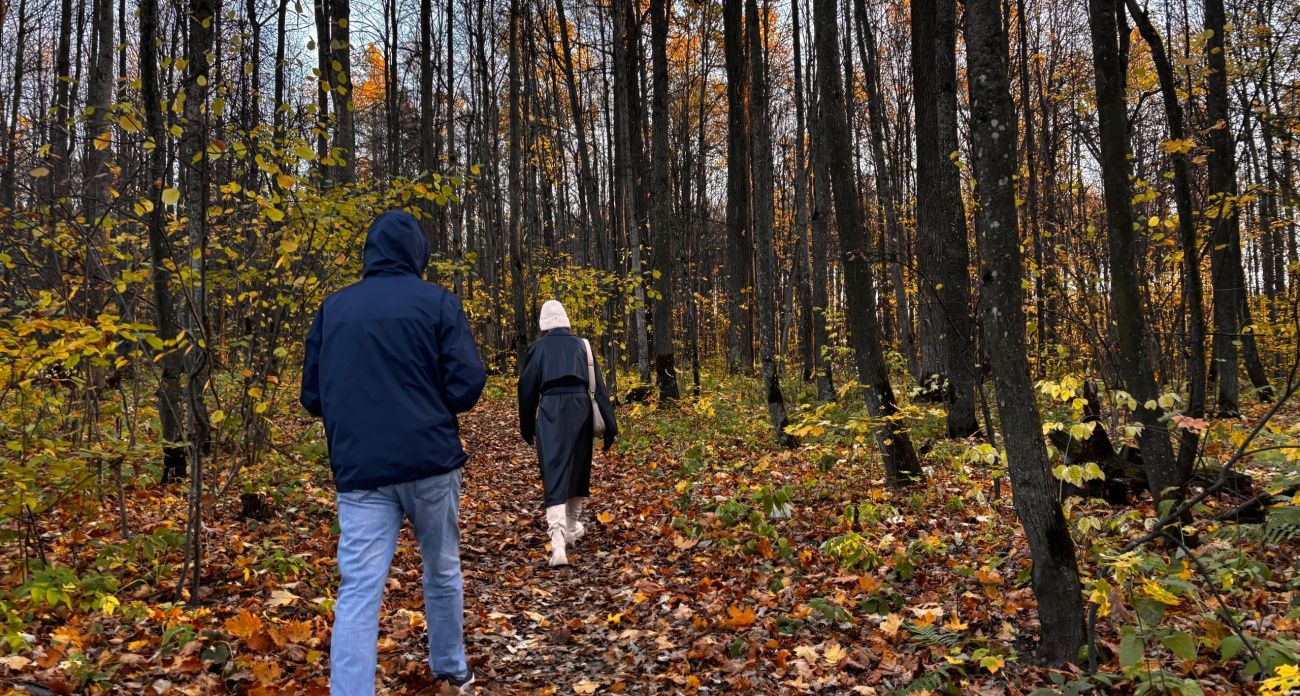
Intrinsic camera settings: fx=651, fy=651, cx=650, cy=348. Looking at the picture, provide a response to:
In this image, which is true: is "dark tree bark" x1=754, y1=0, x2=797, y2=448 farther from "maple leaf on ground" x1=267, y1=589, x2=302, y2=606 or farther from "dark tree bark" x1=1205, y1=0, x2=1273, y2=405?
"maple leaf on ground" x1=267, y1=589, x2=302, y2=606

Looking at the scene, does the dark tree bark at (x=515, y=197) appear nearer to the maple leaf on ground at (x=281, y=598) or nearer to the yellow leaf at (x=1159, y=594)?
the maple leaf on ground at (x=281, y=598)

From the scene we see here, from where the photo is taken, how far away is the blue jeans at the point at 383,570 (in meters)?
2.62

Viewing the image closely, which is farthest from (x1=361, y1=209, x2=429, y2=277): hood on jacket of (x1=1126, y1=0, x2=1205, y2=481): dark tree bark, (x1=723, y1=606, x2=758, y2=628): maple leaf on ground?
(x1=1126, y1=0, x2=1205, y2=481): dark tree bark

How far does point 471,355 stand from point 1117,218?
4304mm

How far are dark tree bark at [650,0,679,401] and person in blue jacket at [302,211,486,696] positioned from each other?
30.5 feet

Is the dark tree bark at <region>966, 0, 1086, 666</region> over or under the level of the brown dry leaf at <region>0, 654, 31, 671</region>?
over

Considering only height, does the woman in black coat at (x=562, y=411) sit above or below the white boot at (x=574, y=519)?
above

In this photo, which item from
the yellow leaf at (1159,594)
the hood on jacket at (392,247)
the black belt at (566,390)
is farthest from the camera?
the black belt at (566,390)

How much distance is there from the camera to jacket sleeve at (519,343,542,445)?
585 cm

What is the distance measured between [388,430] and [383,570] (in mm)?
594

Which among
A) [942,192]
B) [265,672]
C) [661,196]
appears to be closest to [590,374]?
[265,672]

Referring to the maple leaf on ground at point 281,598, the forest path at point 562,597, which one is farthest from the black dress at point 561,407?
the maple leaf on ground at point 281,598

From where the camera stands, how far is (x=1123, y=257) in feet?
14.2

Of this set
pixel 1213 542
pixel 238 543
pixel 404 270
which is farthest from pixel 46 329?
pixel 1213 542
